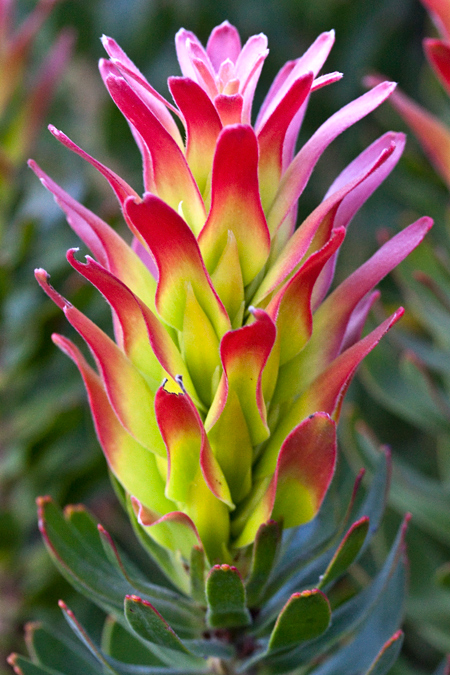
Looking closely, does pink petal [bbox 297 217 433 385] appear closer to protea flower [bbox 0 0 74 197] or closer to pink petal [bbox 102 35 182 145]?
pink petal [bbox 102 35 182 145]

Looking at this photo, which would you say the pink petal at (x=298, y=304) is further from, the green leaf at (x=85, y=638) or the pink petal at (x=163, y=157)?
the green leaf at (x=85, y=638)

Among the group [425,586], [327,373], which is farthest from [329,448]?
[425,586]

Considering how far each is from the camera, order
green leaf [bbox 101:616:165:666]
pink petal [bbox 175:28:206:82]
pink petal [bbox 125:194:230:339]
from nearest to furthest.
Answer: pink petal [bbox 125:194:230:339], pink petal [bbox 175:28:206:82], green leaf [bbox 101:616:165:666]

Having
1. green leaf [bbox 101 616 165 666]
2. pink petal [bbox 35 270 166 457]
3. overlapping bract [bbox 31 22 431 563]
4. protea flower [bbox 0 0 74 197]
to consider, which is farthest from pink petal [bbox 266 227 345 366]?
protea flower [bbox 0 0 74 197]

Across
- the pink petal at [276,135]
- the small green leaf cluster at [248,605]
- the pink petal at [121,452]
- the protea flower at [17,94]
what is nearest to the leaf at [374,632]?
the small green leaf cluster at [248,605]

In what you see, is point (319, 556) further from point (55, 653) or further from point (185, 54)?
point (185, 54)

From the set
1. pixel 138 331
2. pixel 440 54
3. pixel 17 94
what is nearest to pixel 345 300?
pixel 138 331

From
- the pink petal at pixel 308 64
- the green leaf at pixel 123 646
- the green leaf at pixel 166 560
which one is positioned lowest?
the green leaf at pixel 123 646
